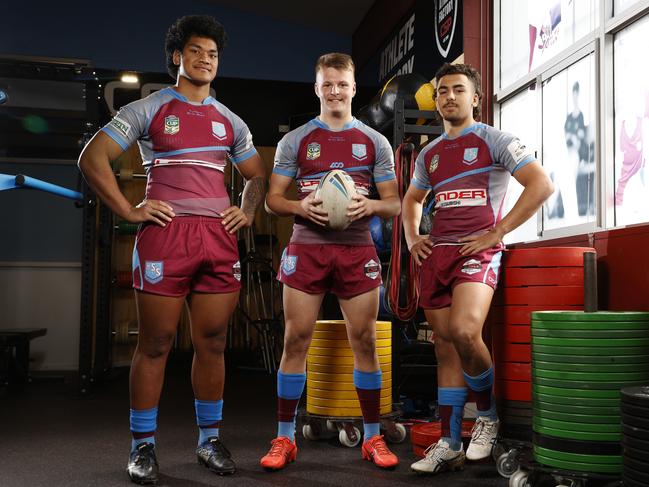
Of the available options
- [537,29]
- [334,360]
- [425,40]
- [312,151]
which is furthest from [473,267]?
[425,40]

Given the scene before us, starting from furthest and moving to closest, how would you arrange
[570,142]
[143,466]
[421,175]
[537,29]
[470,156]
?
1. [537,29]
2. [570,142]
3. [421,175]
4. [470,156]
5. [143,466]

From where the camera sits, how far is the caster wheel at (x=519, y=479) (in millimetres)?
2371

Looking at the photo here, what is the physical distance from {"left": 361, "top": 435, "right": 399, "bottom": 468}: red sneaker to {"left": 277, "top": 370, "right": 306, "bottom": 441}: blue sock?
0.33m

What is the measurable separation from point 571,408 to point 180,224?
61.7 inches

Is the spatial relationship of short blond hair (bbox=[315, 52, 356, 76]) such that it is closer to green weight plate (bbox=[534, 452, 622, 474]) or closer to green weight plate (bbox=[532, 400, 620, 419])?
green weight plate (bbox=[532, 400, 620, 419])

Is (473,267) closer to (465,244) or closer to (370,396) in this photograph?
(465,244)

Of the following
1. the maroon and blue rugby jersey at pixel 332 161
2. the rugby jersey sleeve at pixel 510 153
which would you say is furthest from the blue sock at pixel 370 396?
the rugby jersey sleeve at pixel 510 153

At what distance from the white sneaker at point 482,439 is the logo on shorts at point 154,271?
1.41m

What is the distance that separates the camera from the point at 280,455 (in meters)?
2.72

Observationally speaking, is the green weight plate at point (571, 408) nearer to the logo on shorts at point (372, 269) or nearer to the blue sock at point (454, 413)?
the blue sock at point (454, 413)

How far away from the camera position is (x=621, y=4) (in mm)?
3064

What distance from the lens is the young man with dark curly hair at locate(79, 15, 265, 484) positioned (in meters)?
2.57

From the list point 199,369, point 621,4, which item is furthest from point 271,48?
point 199,369

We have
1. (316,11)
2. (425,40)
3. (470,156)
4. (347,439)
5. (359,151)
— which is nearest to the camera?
(470,156)
